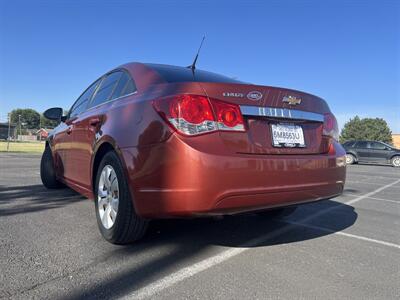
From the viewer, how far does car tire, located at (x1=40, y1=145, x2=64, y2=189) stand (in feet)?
19.6

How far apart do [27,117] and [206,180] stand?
134866 millimetres

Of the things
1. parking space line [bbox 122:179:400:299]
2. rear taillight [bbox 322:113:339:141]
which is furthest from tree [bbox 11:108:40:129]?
rear taillight [bbox 322:113:339:141]

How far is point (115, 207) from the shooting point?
3.18 meters

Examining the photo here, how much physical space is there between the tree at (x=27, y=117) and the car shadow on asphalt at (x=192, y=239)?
13049 centimetres

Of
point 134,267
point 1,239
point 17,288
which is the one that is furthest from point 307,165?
point 1,239

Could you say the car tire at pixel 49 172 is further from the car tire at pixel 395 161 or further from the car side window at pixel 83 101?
the car tire at pixel 395 161

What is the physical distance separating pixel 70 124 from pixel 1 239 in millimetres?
1871

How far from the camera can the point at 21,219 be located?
13.5 ft

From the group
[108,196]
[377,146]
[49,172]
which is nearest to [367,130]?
[377,146]

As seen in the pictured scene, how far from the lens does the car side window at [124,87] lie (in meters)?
3.41

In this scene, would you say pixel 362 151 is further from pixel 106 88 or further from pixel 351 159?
pixel 106 88

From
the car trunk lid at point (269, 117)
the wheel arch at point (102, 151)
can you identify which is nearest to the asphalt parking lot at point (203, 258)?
the wheel arch at point (102, 151)

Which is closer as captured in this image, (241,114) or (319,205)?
(241,114)

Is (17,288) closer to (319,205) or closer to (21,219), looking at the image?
(21,219)
